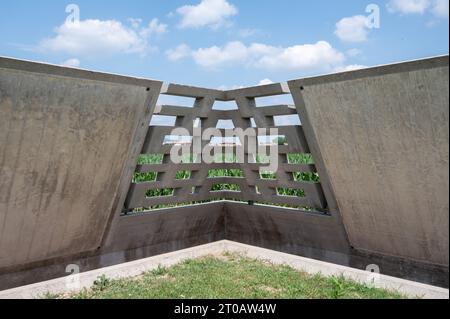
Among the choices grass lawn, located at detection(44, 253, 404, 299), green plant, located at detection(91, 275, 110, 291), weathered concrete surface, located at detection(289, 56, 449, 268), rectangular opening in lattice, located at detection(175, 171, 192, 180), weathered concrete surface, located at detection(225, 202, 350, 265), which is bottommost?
green plant, located at detection(91, 275, 110, 291)

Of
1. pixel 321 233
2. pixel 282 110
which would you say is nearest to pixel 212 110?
pixel 282 110

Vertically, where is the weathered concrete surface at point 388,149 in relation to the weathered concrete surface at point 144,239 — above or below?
above

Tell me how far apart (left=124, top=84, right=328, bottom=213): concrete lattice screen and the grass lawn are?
68 centimetres

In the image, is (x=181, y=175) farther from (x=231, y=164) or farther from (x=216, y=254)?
(x=216, y=254)

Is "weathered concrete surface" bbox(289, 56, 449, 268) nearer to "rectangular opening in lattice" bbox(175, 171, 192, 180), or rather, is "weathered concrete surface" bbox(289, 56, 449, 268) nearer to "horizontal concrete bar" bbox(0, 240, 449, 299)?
"horizontal concrete bar" bbox(0, 240, 449, 299)

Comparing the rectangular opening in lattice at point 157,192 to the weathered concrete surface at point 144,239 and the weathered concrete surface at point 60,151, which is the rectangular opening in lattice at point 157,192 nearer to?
the weathered concrete surface at point 144,239

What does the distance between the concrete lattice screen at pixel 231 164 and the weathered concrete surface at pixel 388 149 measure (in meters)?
0.36

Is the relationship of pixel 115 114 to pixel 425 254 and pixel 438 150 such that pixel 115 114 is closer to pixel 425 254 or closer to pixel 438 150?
pixel 438 150

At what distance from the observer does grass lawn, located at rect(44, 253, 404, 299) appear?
3689 millimetres

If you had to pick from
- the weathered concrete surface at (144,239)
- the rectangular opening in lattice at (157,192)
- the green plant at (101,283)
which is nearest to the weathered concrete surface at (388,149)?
the weathered concrete surface at (144,239)

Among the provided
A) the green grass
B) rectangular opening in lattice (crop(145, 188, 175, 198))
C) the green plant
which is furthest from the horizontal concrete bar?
rectangular opening in lattice (crop(145, 188, 175, 198))

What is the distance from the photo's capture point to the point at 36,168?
11.3ft

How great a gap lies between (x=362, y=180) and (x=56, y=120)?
2.45 meters

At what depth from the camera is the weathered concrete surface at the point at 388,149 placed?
2.92m
